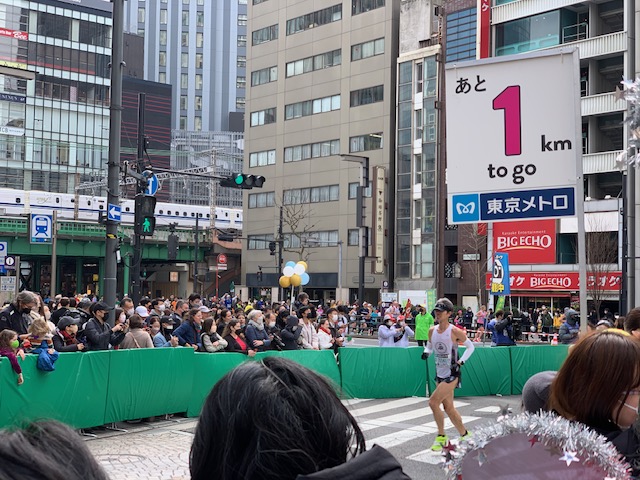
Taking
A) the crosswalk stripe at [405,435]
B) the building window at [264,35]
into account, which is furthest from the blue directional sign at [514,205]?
the building window at [264,35]

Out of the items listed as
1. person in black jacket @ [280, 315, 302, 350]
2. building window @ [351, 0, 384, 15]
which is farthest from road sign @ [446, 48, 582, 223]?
building window @ [351, 0, 384, 15]

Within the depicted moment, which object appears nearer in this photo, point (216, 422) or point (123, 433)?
point (216, 422)

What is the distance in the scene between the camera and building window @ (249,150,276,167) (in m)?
72.3

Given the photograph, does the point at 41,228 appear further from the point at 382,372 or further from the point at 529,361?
the point at 529,361

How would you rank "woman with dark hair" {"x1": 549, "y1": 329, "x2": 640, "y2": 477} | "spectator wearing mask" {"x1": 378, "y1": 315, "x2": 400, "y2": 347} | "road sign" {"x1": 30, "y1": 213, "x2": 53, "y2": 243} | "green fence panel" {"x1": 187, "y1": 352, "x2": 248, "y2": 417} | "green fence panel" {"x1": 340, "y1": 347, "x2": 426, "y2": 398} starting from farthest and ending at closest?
1. "road sign" {"x1": 30, "y1": 213, "x2": 53, "y2": 243}
2. "spectator wearing mask" {"x1": 378, "y1": 315, "x2": 400, "y2": 347}
3. "green fence panel" {"x1": 340, "y1": 347, "x2": 426, "y2": 398}
4. "green fence panel" {"x1": 187, "y1": 352, "x2": 248, "y2": 417}
5. "woman with dark hair" {"x1": 549, "y1": 329, "x2": 640, "y2": 477}

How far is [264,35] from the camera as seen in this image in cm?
7475

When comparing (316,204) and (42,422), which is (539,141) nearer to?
(42,422)

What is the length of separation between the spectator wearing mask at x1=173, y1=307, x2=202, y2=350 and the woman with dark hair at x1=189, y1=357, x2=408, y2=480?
12068 millimetres

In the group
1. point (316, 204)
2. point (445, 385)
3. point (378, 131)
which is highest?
point (378, 131)

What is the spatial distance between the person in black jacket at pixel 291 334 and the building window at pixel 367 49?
50.7m

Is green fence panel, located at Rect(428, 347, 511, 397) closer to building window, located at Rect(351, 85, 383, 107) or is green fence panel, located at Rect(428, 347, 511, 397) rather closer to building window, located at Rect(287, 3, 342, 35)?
building window, located at Rect(351, 85, 383, 107)

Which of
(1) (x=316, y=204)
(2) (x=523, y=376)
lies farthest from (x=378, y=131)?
(2) (x=523, y=376)

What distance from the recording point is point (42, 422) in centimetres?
148

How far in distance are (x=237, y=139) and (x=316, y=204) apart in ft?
230
